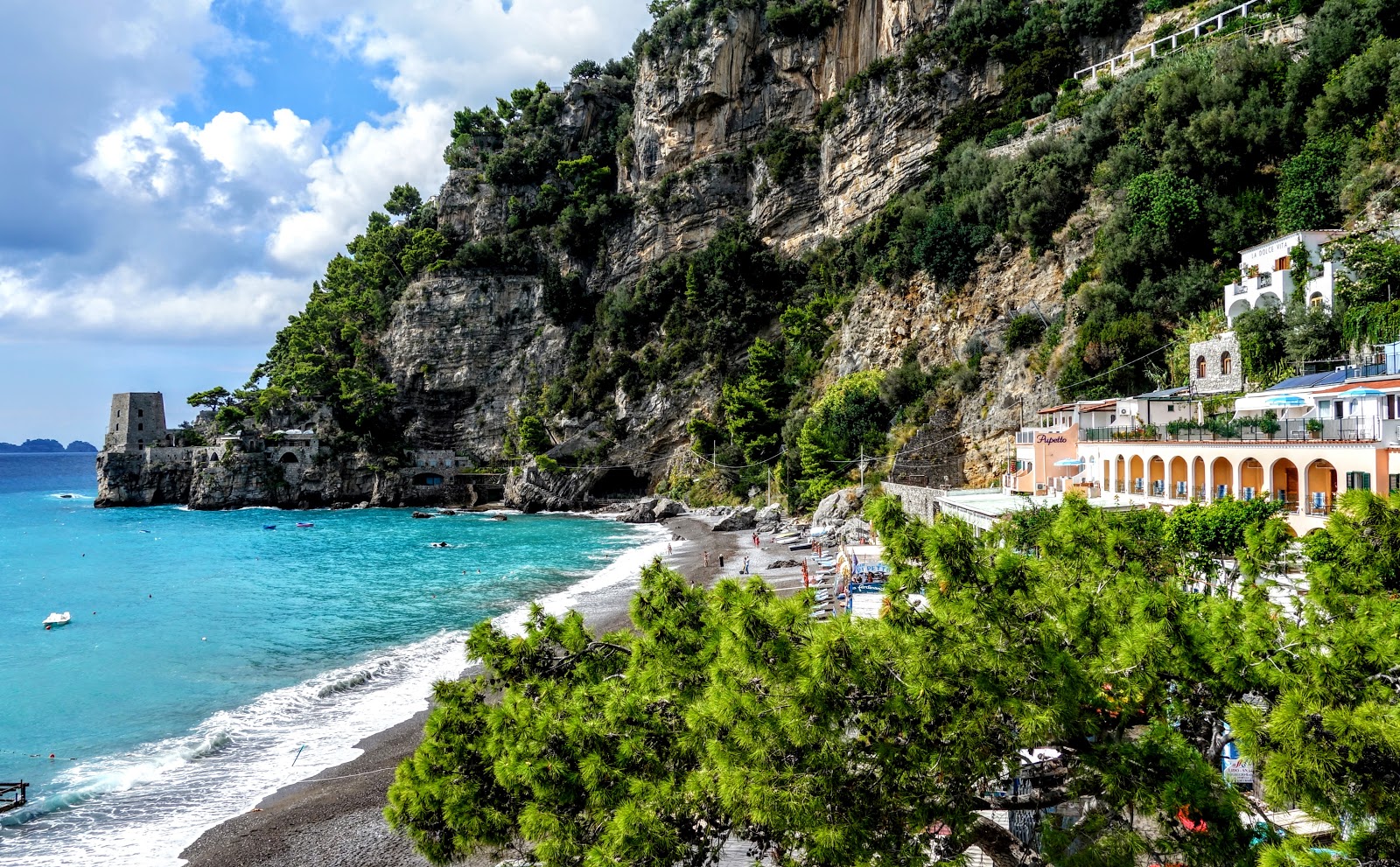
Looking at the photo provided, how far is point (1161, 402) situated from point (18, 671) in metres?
31.8

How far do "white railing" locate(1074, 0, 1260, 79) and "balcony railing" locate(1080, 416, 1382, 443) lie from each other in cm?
2644

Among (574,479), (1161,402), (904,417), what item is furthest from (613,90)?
(1161,402)

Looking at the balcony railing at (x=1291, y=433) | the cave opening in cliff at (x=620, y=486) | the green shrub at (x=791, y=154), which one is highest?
the green shrub at (x=791, y=154)

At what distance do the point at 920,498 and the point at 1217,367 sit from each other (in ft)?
35.5

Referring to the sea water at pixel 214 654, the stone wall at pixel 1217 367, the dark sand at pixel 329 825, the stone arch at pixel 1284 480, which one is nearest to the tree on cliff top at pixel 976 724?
the dark sand at pixel 329 825

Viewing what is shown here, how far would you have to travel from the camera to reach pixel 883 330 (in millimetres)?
43031

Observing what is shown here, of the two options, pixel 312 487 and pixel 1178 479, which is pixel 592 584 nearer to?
pixel 1178 479

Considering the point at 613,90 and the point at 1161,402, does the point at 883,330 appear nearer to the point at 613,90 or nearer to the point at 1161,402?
the point at 1161,402

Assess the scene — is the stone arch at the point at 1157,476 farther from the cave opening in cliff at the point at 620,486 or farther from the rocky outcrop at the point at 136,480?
the rocky outcrop at the point at 136,480

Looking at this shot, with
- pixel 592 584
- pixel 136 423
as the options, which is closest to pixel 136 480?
pixel 136 423

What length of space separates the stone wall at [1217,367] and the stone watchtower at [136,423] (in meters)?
80.5

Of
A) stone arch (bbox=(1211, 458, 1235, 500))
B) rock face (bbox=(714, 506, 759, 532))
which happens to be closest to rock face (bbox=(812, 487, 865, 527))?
rock face (bbox=(714, 506, 759, 532))

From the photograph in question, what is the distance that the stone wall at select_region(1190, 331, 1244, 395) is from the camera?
24.1m

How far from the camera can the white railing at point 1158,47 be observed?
34.7 meters
